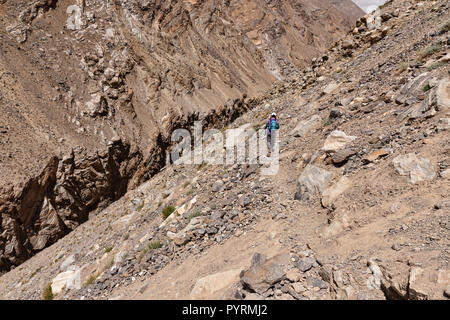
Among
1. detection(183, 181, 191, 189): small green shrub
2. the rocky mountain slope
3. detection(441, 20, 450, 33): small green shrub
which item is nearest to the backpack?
the rocky mountain slope

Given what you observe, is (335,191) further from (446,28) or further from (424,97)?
(446,28)

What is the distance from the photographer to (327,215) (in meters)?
4.88

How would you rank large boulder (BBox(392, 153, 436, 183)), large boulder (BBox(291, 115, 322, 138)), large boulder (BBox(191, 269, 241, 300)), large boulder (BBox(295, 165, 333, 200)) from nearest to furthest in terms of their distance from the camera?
large boulder (BBox(392, 153, 436, 183)), large boulder (BBox(191, 269, 241, 300)), large boulder (BBox(295, 165, 333, 200)), large boulder (BBox(291, 115, 322, 138))

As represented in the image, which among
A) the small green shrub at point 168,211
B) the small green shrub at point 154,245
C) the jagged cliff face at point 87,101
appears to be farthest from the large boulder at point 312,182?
the jagged cliff face at point 87,101

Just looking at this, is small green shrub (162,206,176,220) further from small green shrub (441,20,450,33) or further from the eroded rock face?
the eroded rock face

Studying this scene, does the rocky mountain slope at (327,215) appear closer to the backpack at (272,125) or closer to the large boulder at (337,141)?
the large boulder at (337,141)

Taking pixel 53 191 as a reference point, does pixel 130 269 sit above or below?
below

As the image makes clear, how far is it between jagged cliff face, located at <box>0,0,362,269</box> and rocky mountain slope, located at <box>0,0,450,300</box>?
631 centimetres

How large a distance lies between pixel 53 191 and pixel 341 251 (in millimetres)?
16585

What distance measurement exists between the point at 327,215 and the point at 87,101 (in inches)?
799

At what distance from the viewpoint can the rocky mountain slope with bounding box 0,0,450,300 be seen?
3.65 metres
